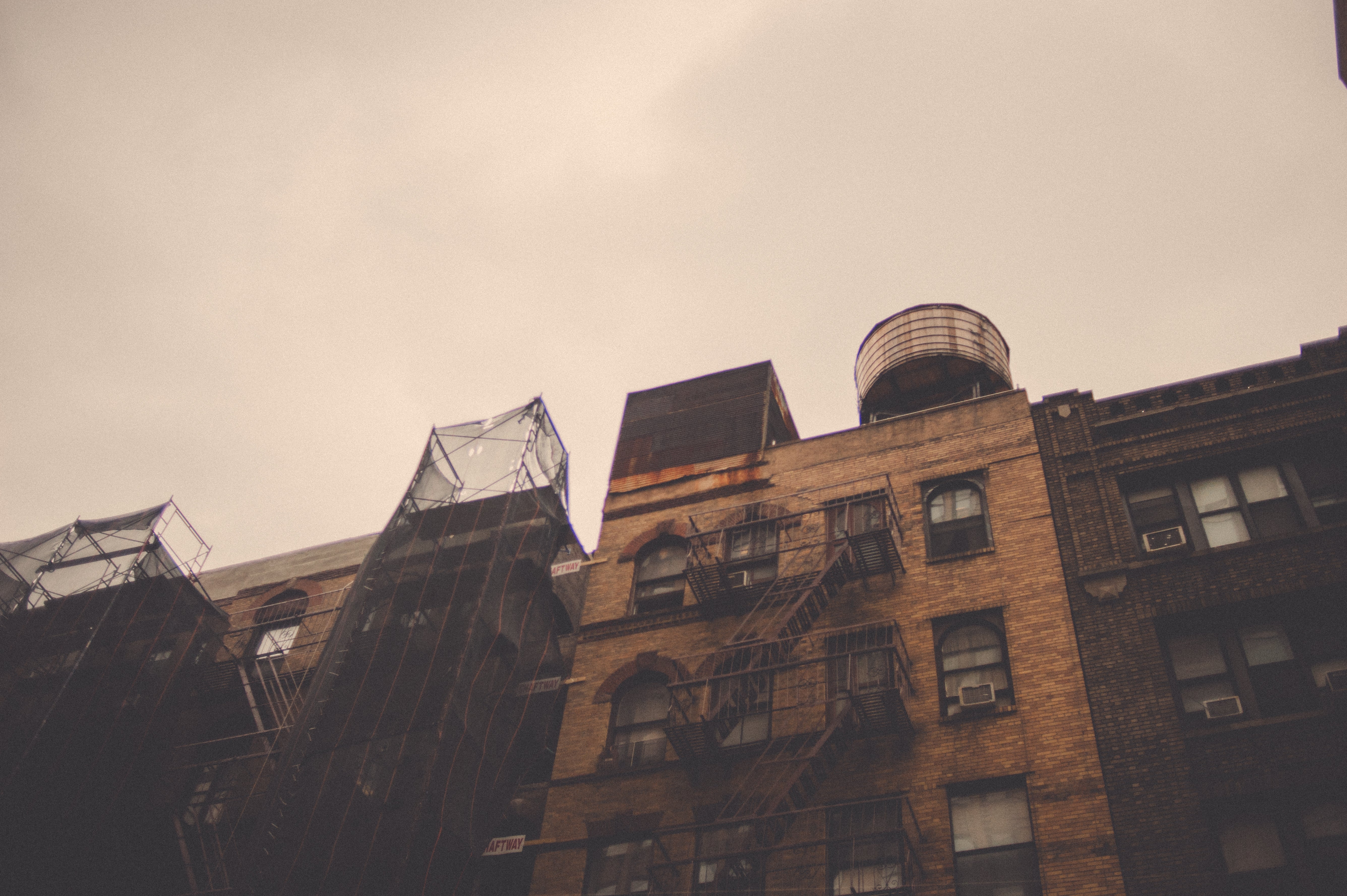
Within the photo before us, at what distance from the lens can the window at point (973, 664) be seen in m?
16.6

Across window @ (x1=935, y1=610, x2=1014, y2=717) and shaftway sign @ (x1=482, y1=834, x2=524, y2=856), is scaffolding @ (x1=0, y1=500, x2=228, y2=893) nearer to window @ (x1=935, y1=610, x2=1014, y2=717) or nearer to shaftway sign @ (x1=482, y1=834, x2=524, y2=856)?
shaftway sign @ (x1=482, y1=834, x2=524, y2=856)

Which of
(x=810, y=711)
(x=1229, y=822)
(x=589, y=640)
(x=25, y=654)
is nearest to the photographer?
(x=1229, y=822)

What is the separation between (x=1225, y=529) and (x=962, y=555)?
164 inches

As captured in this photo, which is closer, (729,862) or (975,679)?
(729,862)

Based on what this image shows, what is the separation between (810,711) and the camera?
17641 mm

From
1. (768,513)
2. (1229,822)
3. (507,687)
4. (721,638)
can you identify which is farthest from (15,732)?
(1229,822)

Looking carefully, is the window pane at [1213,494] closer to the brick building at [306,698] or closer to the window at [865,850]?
the window at [865,850]

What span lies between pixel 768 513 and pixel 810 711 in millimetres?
4903

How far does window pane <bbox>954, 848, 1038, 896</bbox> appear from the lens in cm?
1455

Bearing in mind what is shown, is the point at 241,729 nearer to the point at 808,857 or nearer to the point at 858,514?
A: the point at 808,857

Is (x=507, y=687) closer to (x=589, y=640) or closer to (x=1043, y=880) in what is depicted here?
(x=589, y=640)

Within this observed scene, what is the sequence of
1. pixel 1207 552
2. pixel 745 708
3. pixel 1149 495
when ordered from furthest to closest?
pixel 1149 495, pixel 745 708, pixel 1207 552

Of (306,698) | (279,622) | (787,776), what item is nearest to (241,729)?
(279,622)

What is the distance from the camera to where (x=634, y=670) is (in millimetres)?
19609
